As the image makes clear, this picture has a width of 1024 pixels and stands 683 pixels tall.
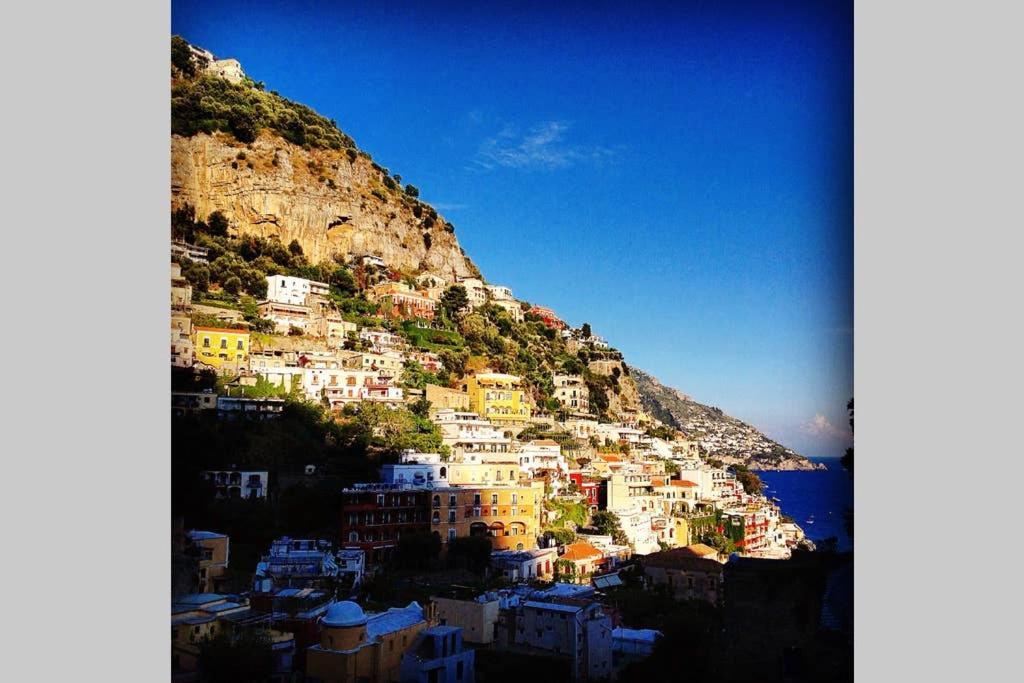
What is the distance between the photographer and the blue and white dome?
791cm

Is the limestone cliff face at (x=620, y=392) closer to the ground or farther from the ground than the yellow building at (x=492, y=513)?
farther from the ground

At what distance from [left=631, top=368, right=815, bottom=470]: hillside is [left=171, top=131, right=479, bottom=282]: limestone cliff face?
99.2 inches

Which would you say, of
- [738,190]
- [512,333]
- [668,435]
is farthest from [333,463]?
[738,190]

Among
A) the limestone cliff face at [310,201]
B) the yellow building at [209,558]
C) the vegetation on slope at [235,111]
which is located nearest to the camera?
the yellow building at [209,558]

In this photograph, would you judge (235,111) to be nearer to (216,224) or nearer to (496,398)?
(216,224)

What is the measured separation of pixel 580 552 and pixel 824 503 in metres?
2.53

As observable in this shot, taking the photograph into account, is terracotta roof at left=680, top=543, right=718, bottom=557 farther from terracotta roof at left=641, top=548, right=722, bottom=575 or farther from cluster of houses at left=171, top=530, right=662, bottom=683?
cluster of houses at left=171, top=530, right=662, bottom=683

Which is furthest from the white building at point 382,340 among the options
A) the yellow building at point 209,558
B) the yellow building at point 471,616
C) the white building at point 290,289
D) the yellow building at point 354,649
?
the yellow building at point 354,649

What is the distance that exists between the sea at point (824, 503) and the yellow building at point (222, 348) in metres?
5.65

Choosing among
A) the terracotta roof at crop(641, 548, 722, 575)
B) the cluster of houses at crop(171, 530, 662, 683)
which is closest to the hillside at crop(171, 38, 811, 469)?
the terracotta roof at crop(641, 548, 722, 575)

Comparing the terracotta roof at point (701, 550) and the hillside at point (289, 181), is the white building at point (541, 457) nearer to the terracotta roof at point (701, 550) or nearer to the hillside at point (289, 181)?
the terracotta roof at point (701, 550)

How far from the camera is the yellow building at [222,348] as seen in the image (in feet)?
29.4

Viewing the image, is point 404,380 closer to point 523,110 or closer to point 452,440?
point 452,440

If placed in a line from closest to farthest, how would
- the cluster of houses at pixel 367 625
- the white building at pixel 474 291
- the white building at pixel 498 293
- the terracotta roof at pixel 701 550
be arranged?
the cluster of houses at pixel 367 625 → the terracotta roof at pixel 701 550 → the white building at pixel 498 293 → the white building at pixel 474 291
